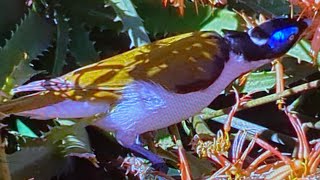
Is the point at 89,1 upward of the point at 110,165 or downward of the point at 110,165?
upward

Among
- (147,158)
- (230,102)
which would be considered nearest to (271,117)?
(230,102)

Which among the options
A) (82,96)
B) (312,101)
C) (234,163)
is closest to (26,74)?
(82,96)

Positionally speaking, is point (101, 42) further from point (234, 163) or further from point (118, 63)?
point (234, 163)

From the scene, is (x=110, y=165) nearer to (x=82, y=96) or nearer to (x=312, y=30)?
(x=82, y=96)

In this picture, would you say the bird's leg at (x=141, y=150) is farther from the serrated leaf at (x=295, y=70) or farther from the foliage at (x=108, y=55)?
the serrated leaf at (x=295, y=70)

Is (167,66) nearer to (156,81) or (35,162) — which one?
(156,81)

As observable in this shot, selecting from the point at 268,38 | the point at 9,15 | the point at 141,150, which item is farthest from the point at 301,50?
the point at 9,15

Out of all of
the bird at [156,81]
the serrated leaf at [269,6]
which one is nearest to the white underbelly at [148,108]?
the bird at [156,81]

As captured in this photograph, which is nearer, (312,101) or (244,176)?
(244,176)
